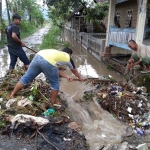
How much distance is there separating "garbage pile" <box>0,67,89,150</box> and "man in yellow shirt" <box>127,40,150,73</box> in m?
2.79

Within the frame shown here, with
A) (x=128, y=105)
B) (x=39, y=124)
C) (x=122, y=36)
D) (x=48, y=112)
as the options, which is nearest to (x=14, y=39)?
(x=48, y=112)

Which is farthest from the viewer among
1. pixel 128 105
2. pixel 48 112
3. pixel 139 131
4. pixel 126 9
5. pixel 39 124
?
pixel 126 9

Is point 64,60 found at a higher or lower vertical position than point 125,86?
higher

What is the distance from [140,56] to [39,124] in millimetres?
3771

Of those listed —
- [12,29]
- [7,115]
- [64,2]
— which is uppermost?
[64,2]

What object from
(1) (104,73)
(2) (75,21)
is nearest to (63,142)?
(1) (104,73)

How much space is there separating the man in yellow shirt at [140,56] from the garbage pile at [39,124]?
2.79 meters

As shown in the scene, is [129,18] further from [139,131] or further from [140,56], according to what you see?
[139,131]

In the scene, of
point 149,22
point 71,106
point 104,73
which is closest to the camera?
point 71,106

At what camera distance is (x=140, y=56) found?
582 cm

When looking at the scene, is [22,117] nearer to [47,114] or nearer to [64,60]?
[47,114]

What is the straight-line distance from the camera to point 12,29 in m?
5.56

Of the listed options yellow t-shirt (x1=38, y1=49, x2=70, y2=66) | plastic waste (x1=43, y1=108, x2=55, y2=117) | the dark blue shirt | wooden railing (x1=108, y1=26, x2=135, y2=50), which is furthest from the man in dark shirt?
wooden railing (x1=108, y1=26, x2=135, y2=50)

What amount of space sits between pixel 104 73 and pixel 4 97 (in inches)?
189
